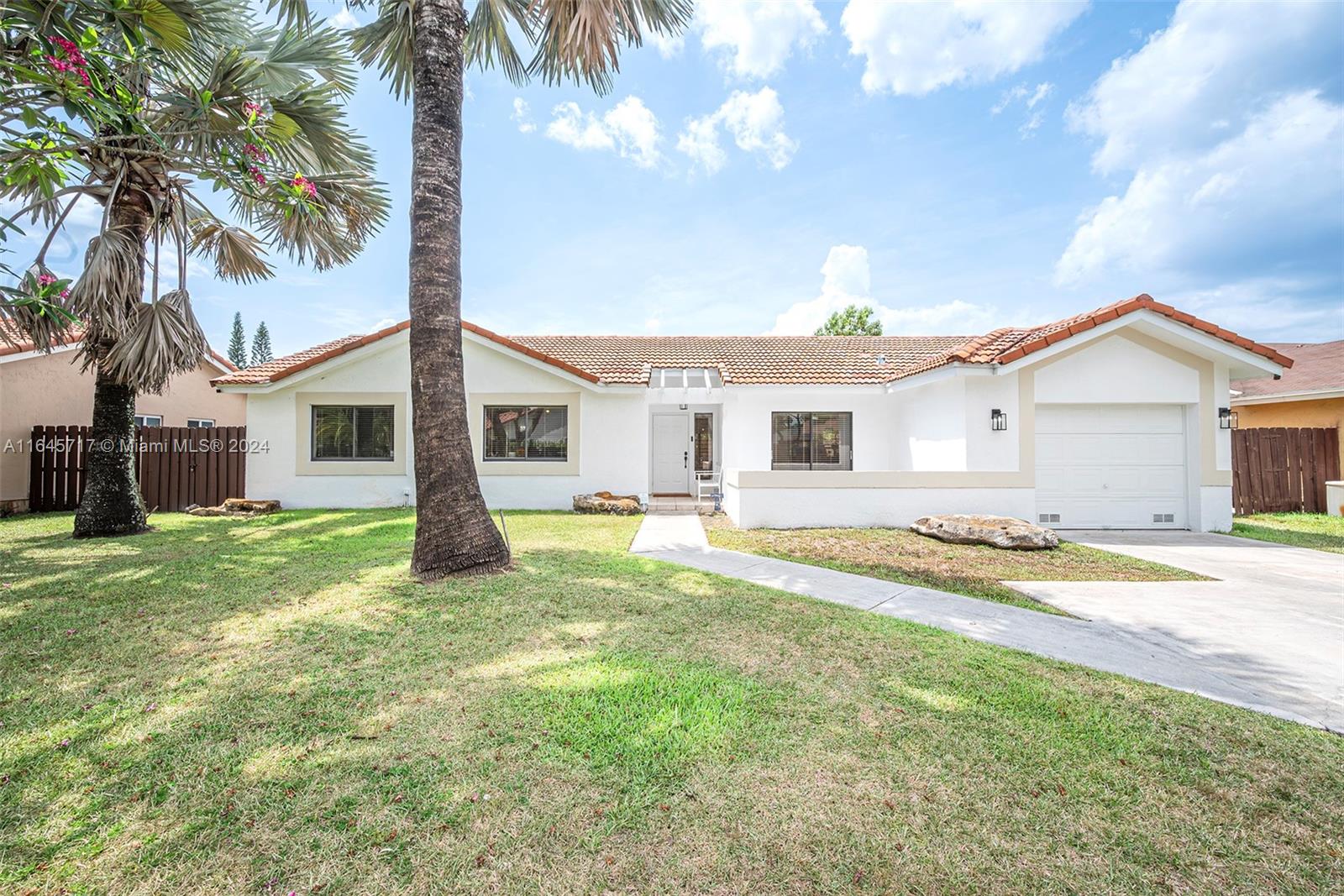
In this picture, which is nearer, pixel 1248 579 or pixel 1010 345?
pixel 1248 579

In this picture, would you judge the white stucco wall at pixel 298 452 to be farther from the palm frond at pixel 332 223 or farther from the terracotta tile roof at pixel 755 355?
the terracotta tile roof at pixel 755 355

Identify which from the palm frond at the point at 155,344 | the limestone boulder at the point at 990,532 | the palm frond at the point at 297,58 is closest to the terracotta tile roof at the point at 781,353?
the limestone boulder at the point at 990,532

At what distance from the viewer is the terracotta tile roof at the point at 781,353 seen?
41.7ft

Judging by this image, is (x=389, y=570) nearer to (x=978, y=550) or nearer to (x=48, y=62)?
(x=48, y=62)

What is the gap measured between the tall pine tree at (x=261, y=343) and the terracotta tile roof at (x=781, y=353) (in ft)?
303

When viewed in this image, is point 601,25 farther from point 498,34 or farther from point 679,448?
point 679,448

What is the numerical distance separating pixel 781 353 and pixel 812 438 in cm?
466

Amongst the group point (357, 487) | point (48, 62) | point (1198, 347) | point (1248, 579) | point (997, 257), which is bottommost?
point (1248, 579)

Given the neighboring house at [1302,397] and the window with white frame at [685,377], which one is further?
the neighboring house at [1302,397]

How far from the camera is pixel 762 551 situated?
10.5 metres

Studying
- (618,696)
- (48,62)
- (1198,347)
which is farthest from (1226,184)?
(48,62)

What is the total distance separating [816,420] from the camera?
19531mm

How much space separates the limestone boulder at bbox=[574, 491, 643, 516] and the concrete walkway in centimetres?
681

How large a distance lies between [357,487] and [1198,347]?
82.3ft
